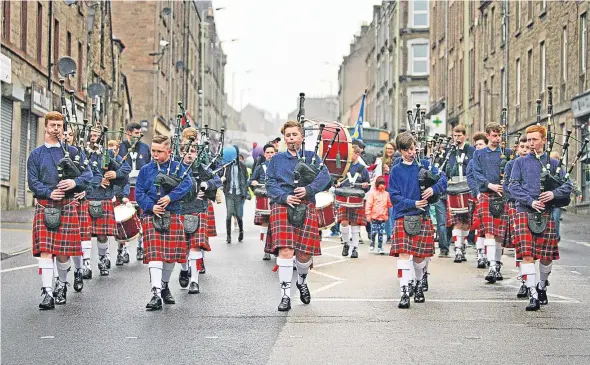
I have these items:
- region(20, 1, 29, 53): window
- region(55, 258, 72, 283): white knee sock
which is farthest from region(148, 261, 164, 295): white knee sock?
region(20, 1, 29, 53): window

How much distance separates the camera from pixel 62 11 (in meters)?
36.8

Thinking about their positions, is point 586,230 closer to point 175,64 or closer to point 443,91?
point 443,91

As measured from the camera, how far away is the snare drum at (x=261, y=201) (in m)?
18.5

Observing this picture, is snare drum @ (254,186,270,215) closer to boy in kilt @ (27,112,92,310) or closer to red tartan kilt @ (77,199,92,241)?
red tartan kilt @ (77,199,92,241)

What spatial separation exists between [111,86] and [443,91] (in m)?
20.6

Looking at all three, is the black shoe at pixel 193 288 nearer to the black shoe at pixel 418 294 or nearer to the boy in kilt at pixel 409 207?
the boy in kilt at pixel 409 207

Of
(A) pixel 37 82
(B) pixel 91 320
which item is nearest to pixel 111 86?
(A) pixel 37 82

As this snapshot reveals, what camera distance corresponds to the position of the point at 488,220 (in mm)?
13648

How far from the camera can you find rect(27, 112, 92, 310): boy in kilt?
10.7 meters

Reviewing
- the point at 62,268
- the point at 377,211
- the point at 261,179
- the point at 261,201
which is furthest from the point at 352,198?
the point at 62,268

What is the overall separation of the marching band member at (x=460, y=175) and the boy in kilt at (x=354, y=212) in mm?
1862

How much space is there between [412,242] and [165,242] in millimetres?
2416

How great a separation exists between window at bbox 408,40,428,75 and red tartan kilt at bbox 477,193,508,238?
5942 cm

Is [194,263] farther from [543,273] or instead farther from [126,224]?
[543,273]
